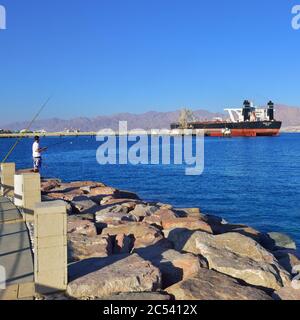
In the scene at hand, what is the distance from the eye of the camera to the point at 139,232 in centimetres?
919

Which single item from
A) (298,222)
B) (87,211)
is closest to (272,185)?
(298,222)

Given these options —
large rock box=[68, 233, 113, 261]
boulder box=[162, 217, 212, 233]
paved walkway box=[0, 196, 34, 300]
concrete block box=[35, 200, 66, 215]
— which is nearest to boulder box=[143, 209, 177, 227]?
boulder box=[162, 217, 212, 233]

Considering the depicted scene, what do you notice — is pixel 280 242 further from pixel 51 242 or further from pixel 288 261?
pixel 51 242

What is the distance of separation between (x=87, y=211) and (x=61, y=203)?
681 cm

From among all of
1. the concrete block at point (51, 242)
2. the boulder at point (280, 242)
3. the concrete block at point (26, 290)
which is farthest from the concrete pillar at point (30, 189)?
the boulder at point (280, 242)

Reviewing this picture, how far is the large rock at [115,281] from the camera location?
5559 millimetres

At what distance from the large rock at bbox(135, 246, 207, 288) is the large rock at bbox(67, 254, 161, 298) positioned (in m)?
0.47

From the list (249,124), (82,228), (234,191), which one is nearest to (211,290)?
(82,228)

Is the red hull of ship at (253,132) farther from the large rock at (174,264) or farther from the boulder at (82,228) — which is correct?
the large rock at (174,264)

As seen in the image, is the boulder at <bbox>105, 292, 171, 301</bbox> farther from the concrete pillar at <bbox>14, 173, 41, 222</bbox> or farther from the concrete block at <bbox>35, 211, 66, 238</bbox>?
the concrete pillar at <bbox>14, 173, 41, 222</bbox>

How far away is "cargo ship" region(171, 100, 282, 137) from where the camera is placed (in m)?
124

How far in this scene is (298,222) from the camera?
1750 centimetres

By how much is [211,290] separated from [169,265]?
1224 mm
